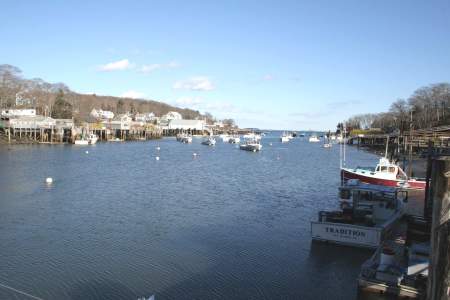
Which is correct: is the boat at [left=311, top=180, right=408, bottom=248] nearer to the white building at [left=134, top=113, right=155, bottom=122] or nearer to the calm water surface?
the calm water surface

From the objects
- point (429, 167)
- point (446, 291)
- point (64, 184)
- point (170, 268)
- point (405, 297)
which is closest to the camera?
point (446, 291)

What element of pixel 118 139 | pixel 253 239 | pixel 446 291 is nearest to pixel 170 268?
pixel 253 239

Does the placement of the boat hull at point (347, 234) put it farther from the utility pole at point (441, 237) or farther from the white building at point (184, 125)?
the white building at point (184, 125)

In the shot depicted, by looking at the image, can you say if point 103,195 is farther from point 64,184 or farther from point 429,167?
point 429,167

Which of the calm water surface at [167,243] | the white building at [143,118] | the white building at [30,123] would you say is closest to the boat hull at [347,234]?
the calm water surface at [167,243]

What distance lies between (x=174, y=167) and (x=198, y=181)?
14.2 meters

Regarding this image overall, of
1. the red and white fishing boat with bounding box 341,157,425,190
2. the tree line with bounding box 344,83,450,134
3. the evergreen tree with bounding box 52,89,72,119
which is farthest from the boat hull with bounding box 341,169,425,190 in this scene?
the evergreen tree with bounding box 52,89,72,119

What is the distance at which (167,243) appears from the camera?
2017 centimetres

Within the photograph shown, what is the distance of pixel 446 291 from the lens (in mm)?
7449

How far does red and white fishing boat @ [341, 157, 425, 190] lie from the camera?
3475 centimetres

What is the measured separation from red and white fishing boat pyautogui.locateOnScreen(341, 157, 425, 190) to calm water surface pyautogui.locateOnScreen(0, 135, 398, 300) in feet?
11.1

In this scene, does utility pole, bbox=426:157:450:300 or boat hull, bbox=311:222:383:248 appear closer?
utility pole, bbox=426:157:450:300

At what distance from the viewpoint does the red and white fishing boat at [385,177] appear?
34.8 meters

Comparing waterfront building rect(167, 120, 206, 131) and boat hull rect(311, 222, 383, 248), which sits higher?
waterfront building rect(167, 120, 206, 131)
